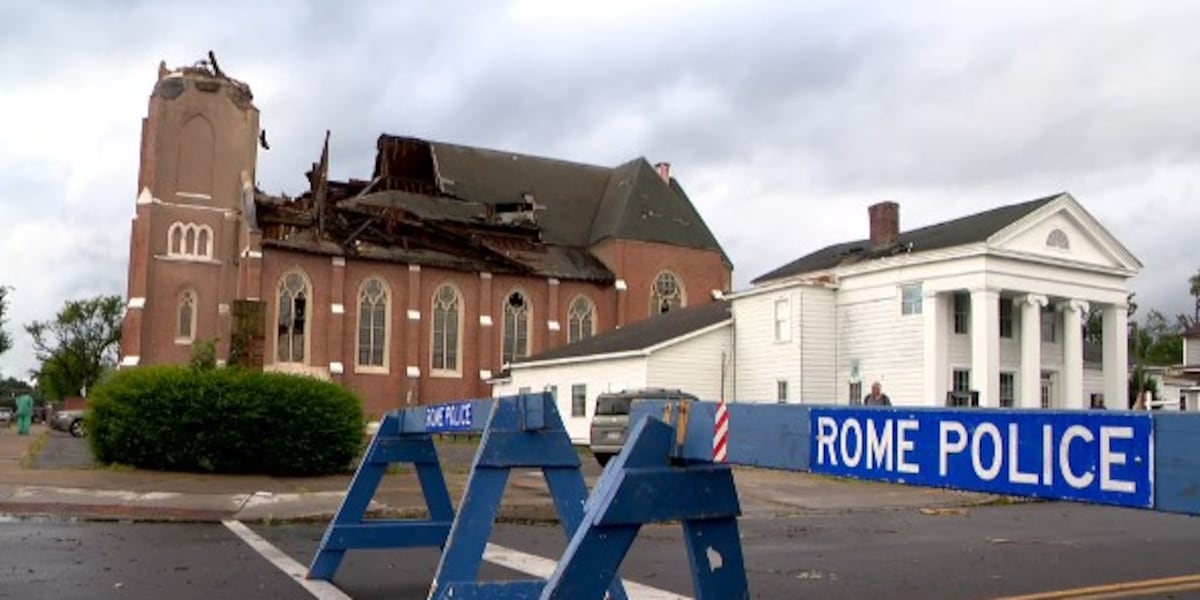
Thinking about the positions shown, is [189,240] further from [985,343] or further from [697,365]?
[985,343]

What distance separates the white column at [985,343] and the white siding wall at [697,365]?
7.74 meters

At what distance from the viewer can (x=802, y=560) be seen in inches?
396

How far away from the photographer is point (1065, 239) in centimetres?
3294

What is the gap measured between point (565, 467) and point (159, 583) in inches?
152

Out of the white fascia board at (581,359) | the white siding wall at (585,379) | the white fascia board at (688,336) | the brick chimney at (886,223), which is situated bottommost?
the white siding wall at (585,379)

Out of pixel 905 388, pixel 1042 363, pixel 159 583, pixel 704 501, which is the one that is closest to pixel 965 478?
pixel 704 501

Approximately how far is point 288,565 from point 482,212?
4668 cm

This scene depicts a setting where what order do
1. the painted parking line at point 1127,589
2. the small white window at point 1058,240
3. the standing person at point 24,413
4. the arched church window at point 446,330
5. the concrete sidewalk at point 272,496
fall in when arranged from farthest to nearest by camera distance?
the arched church window at point 446,330, the standing person at point 24,413, the small white window at point 1058,240, the concrete sidewalk at point 272,496, the painted parking line at point 1127,589

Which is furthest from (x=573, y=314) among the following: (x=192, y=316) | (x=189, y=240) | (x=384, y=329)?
(x=189, y=240)

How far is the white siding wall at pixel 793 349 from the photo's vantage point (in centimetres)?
3253

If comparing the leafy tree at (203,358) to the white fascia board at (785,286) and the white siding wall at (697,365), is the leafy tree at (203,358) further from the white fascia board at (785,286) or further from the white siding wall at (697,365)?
the white fascia board at (785,286)

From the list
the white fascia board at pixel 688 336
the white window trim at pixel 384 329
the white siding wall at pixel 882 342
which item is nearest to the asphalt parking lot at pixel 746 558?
the white siding wall at pixel 882 342

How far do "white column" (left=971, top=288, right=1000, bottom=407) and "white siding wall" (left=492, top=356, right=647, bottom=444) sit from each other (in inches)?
390

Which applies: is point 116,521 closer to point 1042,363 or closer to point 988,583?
point 988,583
